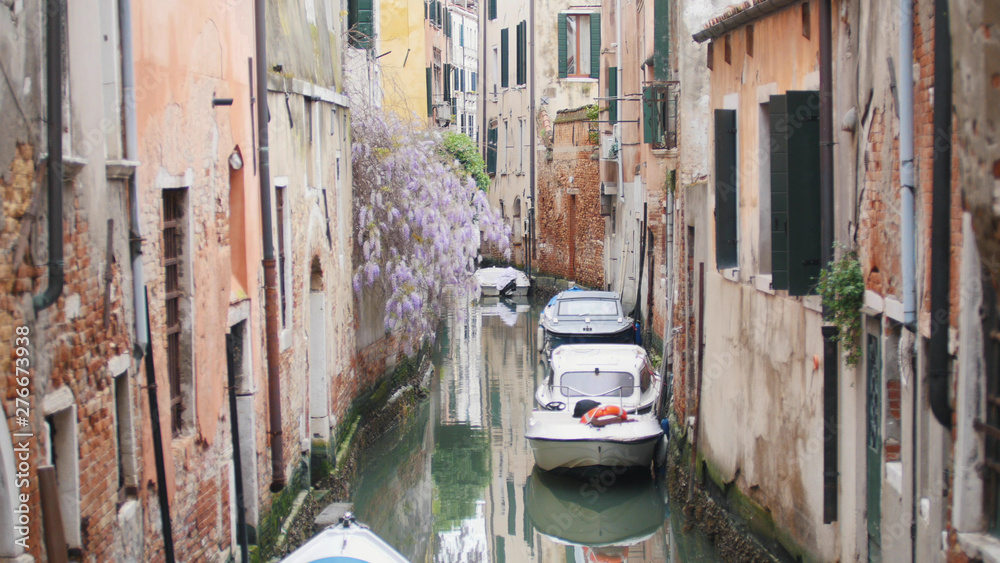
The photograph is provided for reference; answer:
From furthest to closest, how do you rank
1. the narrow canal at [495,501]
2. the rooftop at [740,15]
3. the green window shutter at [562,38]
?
the green window shutter at [562,38]
the narrow canal at [495,501]
the rooftop at [740,15]

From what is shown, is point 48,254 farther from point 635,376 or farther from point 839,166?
point 635,376

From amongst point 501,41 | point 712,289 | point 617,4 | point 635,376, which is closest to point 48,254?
point 712,289

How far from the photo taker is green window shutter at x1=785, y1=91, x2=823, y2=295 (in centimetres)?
734

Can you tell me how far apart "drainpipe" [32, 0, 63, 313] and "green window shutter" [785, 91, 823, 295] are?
4.65m

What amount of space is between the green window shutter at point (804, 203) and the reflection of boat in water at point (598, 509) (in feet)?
14.9

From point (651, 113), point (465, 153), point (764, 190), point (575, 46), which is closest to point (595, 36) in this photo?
point (575, 46)

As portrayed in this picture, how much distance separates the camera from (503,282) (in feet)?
102

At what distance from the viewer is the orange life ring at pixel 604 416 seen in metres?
12.2

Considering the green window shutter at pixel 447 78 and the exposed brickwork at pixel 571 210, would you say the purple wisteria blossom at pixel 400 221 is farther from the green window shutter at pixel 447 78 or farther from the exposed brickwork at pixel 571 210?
the green window shutter at pixel 447 78

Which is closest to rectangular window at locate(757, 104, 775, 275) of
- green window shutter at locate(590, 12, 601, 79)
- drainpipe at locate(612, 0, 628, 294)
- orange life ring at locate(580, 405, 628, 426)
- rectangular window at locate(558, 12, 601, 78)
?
orange life ring at locate(580, 405, 628, 426)

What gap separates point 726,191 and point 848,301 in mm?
3130

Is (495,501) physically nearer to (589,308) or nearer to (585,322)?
(585,322)

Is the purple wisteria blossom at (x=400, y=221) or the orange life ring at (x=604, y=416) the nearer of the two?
the orange life ring at (x=604, y=416)

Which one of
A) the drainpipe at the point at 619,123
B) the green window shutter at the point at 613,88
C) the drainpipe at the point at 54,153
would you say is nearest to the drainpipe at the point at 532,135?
the drainpipe at the point at 619,123
